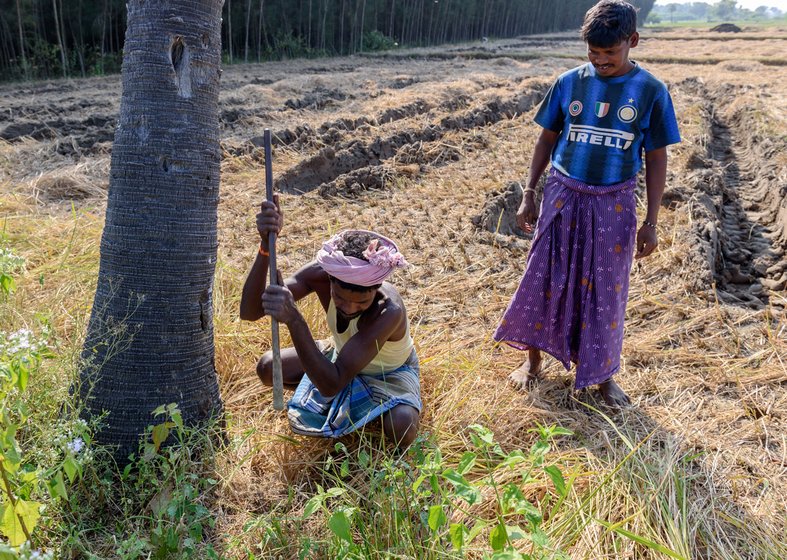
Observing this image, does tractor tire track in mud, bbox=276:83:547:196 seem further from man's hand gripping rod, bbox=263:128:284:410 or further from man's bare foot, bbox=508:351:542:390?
man's hand gripping rod, bbox=263:128:284:410

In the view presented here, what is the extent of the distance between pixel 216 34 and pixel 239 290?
1.78m

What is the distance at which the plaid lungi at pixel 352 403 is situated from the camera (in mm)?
2613

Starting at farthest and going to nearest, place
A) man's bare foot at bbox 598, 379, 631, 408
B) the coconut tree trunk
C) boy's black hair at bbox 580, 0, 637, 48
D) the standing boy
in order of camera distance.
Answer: man's bare foot at bbox 598, 379, 631, 408
the standing boy
boy's black hair at bbox 580, 0, 637, 48
the coconut tree trunk

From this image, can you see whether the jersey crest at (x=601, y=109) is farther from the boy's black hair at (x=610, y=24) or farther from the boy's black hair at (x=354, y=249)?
the boy's black hair at (x=354, y=249)

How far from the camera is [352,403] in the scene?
2744 millimetres

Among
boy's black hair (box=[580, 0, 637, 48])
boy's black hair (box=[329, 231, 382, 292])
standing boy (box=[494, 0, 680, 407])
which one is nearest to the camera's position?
boy's black hair (box=[329, 231, 382, 292])

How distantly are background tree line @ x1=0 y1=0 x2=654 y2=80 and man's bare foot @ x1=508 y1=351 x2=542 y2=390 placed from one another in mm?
15733

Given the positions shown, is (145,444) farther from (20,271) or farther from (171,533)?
(20,271)

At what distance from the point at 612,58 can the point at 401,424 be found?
1694 mm

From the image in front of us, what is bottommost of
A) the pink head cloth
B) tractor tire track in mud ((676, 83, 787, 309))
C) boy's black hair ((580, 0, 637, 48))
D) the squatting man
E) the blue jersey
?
tractor tire track in mud ((676, 83, 787, 309))

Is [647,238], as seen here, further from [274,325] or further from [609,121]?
[274,325]

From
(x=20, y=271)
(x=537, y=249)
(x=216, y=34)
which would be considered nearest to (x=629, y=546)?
(x=537, y=249)

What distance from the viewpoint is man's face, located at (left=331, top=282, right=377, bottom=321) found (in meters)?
2.56

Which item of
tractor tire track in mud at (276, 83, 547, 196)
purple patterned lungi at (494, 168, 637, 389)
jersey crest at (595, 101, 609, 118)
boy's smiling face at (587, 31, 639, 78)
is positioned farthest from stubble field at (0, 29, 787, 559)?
boy's smiling face at (587, 31, 639, 78)
